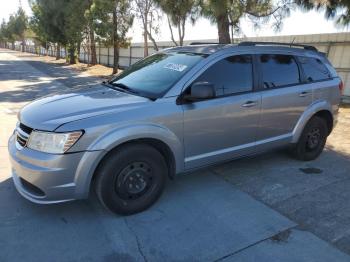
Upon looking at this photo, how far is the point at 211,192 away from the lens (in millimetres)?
4309

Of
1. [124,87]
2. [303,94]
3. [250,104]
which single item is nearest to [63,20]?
[124,87]

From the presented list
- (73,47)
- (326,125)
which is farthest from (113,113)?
(73,47)

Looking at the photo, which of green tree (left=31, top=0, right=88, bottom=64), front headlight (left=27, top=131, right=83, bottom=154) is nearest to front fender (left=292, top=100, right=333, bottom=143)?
front headlight (left=27, top=131, right=83, bottom=154)

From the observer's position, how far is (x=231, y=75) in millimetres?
4242

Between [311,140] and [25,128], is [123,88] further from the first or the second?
[311,140]

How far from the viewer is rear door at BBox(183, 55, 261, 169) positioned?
3928mm

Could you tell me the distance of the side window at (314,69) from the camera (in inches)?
200

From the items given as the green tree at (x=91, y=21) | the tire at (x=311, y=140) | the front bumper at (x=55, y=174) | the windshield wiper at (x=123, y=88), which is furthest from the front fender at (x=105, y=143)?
the green tree at (x=91, y=21)

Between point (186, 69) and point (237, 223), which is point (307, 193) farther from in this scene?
point (186, 69)

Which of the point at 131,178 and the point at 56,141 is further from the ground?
the point at 56,141

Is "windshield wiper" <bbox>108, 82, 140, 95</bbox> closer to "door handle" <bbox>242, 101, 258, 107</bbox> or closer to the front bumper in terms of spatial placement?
the front bumper

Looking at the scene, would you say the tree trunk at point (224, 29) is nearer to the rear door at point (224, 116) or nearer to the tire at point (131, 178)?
the rear door at point (224, 116)

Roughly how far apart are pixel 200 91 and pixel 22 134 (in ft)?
6.26

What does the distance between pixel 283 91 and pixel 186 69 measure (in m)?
1.55
